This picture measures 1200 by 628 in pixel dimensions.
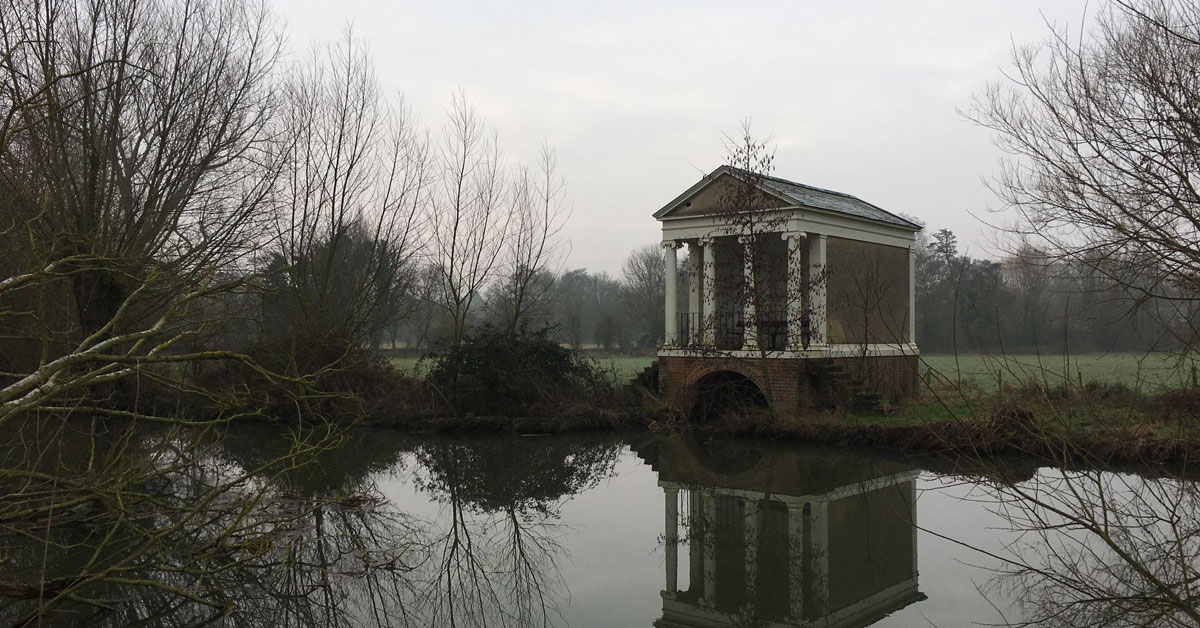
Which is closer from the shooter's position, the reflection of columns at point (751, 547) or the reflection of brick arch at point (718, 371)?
the reflection of columns at point (751, 547)

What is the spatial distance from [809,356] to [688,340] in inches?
122

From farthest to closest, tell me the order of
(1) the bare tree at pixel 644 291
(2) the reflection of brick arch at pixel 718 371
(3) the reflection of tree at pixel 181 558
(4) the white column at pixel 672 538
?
(1) the bare tree at pixel 644 291, (2) the reflection of brick arch at pixel 718 371, (4) the white column at pixel 672 538, (3) the reflection of tree at pixel 181 558

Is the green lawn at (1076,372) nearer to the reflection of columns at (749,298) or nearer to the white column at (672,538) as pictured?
the white column at (672,538)

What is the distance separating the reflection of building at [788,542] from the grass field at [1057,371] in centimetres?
167

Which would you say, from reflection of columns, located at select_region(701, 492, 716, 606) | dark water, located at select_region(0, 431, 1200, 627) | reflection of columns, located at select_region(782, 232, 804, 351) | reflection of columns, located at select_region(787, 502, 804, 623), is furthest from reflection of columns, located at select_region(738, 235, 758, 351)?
reflection of columns, located at select_region(787, 502, 804, 623)

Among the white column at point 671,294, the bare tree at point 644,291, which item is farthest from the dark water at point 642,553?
the bare tree at point 644,291

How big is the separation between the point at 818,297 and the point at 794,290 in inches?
41.9

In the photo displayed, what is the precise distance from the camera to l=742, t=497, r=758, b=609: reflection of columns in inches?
260

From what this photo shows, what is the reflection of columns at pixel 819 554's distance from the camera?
6340 millimetres

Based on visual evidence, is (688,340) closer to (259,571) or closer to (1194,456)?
(1194,456)

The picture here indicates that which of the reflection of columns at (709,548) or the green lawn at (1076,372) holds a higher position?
the green lawn at (1076,372)

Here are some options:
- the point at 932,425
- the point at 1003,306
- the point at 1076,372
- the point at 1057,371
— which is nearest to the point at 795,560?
the point at 932,425

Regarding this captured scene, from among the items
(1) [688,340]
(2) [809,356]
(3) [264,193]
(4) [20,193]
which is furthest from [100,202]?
(2) [809,356]

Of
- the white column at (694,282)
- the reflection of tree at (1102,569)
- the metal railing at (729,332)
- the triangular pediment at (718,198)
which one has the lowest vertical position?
the reflection of tree at (1102,569)
